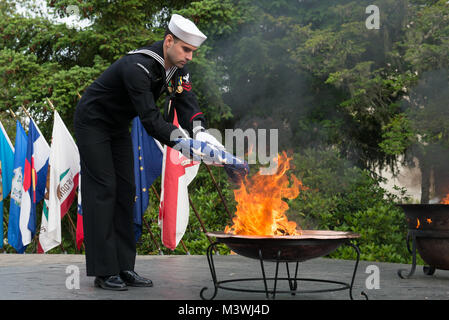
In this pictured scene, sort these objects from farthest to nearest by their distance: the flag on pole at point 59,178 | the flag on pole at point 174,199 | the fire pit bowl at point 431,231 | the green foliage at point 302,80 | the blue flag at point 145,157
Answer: the green foliage at point 302,80 < the flag on pole at point 59,178 < the blue flag at point 145,157 < the flag on pole at point 174,199 < the fire pit bowl at point 431,231

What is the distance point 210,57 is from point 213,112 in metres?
1.29

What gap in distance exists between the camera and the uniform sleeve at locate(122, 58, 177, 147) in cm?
333

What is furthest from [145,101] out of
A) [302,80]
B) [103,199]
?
[302,80]

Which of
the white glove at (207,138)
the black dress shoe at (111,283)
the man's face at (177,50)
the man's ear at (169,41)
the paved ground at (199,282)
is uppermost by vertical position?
the man's ear at (169,41)

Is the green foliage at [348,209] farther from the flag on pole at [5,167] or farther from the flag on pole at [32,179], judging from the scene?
the flag on pole at [5,167]

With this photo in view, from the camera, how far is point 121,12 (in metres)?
12.0

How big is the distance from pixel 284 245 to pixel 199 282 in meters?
1.35

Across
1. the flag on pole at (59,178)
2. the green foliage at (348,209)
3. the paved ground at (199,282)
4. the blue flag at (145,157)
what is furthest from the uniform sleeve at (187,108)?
the green foliage at (348,209)

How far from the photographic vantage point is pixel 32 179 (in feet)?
27.6

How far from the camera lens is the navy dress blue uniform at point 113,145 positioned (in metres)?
3.63

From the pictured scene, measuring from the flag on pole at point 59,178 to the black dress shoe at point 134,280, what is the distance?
14.6ft

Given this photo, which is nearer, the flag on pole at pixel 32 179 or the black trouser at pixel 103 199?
the black trouser at pixel 103 199

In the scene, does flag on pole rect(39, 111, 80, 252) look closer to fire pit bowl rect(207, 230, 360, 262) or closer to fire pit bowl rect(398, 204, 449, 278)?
fire pit bowl rect(398, 204, 449, 278)
